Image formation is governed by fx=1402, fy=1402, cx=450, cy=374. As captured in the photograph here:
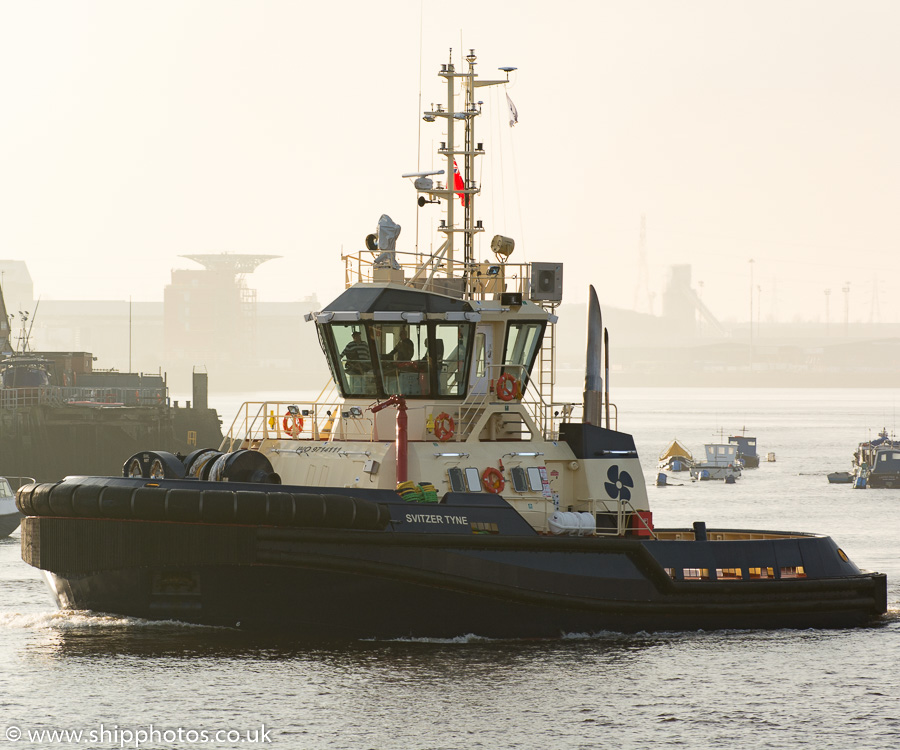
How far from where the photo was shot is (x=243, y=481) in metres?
18.4

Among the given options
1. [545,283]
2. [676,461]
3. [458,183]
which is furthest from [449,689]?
[676,461]

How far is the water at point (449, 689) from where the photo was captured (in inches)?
615

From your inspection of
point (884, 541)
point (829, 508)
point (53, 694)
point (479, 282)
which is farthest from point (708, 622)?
point (829, 508)

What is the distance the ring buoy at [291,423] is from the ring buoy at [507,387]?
2887 millimetres

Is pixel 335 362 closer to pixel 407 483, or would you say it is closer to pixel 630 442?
pixel 407 483

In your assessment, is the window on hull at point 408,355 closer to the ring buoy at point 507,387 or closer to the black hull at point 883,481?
the ring buoy at point 507,387

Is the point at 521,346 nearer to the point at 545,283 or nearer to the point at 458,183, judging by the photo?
the point at 545,283

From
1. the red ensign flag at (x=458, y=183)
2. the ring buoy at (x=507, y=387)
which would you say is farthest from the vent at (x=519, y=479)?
the red ensign flag at (x=458, y=183)

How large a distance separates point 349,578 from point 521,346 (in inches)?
191

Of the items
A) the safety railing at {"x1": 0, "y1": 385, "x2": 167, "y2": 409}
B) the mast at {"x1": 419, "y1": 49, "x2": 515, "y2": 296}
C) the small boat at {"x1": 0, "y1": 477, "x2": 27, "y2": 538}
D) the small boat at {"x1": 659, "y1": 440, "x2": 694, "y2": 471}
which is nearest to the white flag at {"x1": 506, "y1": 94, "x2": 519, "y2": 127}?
the mast at {"x1": 419, "y1": 49, "x2": 515, "y2": 296}

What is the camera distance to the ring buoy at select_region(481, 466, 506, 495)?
1905 cm

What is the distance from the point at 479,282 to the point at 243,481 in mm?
4709

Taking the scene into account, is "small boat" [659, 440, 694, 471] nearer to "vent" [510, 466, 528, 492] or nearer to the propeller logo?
the propeller logo

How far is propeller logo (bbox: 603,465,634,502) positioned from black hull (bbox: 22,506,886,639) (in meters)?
1.17
